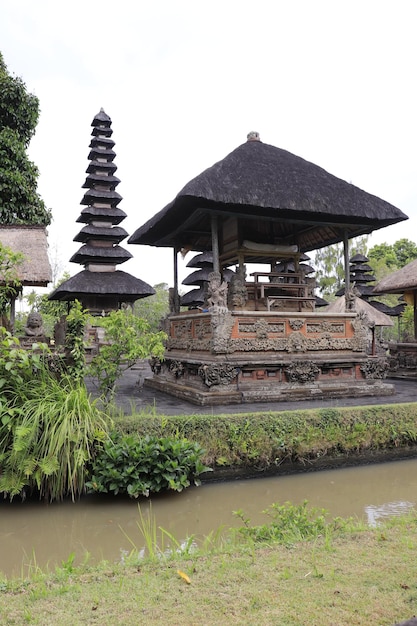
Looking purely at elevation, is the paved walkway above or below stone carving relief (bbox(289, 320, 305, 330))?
below

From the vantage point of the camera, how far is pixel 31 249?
467 inches

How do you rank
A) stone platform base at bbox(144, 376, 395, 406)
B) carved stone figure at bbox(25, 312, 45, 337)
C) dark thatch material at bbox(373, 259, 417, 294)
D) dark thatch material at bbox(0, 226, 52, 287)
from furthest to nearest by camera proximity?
dark thatch material at bbox(373, 259, 417, 294) < carved stone figure at bbox(25, 312, 45, 337) < dark thatch material at bbox(0, 226, 52, 287) < stone platform base at bbox(144, 376, 395, 406)

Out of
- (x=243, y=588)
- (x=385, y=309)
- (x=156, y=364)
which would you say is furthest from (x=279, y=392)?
(x=385, y=309)

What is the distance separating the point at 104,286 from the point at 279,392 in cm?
1233

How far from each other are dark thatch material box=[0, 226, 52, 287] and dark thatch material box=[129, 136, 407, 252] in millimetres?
2620

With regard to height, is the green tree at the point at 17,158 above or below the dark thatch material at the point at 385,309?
above

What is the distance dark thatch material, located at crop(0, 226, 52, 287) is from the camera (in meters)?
10.7

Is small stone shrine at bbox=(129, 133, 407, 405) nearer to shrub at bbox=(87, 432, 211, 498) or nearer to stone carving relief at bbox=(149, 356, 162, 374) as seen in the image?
stone carving relief at bbox=(149, 356, 162, 374)

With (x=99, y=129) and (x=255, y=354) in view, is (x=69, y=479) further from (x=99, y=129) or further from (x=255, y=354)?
(x=99, y=129)

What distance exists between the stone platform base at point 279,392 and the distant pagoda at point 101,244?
34.2ft

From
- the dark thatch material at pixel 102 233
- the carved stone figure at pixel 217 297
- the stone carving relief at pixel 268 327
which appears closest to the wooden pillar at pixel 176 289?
the carved stone figure at pixel 217 297

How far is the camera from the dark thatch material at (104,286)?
1970 centimetres

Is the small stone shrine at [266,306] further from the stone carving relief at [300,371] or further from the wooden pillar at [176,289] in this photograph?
the wooden pillar at [176,289]

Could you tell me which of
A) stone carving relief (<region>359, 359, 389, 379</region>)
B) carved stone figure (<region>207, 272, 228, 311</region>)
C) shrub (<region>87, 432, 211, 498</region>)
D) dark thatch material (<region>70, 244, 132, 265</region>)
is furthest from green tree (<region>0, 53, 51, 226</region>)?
shrub (<region>87, 432, 211, 498</region>)
